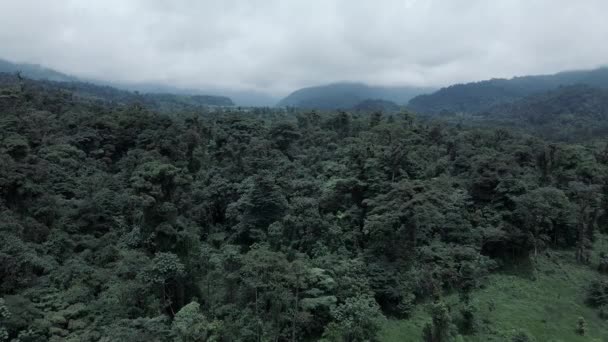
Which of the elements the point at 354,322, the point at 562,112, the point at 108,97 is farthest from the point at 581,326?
the point at 108,97

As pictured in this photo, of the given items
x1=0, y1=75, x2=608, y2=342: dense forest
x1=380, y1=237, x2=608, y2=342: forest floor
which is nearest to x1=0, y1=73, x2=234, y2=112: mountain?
x1=0, y1=75, x2=608, y2=342: dense forest

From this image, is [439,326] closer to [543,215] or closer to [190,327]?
[190,327]

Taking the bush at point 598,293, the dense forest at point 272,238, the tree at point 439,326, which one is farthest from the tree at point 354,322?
the bush at point 598,293

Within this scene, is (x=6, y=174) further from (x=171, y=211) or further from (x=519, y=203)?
(x=519, y=203)

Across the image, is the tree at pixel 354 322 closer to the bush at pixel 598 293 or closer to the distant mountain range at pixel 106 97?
the bush at pixel 598 293

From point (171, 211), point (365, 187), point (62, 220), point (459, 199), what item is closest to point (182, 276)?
point (171, 211)
